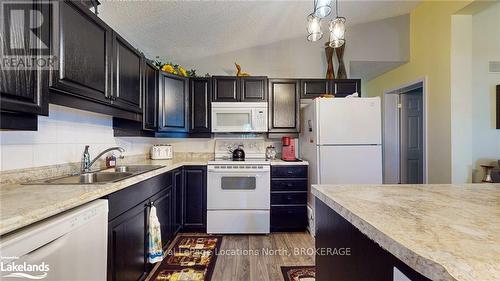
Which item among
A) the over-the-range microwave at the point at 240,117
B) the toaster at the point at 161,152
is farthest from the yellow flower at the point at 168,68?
the toaster at the point at 161,152

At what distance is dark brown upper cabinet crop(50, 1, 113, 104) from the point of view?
1.20 metres

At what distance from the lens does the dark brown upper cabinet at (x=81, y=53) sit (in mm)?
1198

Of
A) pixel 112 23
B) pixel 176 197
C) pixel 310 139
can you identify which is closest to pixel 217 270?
pixel 176 197

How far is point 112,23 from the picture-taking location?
7.23ft

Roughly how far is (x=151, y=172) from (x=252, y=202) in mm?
1280

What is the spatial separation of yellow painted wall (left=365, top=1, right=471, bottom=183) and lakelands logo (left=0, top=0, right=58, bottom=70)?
12.1 feet

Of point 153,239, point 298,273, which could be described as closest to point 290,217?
point 298,273

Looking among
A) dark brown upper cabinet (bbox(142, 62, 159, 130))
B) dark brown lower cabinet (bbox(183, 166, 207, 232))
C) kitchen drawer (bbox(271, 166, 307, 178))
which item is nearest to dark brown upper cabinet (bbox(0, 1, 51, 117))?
dark brown upper cabinet (bbox(142, 62, 159, 130))

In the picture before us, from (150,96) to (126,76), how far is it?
57cm

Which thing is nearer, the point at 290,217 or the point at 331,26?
the point at 331,26

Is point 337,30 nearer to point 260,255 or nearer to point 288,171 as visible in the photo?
point 288,171

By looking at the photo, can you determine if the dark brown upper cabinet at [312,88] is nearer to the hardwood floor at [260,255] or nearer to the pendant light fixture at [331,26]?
the pendant light fixture at [331,26]

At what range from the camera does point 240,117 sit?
2.98 m

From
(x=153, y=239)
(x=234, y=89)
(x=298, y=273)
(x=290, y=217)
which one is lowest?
(x=298, y=273)
